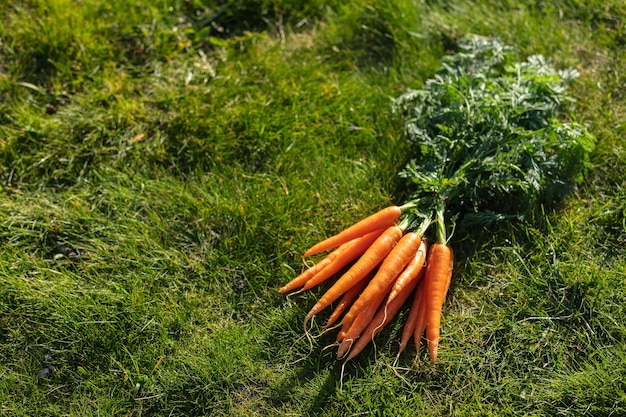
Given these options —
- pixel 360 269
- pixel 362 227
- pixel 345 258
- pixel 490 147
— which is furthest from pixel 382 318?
pixel 490 147

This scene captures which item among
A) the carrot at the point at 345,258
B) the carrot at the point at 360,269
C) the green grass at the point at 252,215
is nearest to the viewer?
the green grass at the point at 252,215

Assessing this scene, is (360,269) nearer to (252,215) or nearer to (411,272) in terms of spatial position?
(411,272)

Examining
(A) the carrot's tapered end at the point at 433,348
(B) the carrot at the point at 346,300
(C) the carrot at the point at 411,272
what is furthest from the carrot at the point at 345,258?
(A) the carrot's tapered end at the point at 433,348

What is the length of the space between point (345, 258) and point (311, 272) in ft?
0.63

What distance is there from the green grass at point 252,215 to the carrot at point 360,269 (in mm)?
158

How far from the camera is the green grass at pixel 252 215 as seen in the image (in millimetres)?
2990

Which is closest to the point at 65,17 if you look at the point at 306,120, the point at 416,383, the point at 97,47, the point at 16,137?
the point at 97,47

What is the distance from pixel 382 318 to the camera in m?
3.06

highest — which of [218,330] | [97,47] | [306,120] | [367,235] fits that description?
[97,47]

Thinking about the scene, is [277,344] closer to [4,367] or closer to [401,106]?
[4,367]

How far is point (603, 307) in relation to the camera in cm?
309

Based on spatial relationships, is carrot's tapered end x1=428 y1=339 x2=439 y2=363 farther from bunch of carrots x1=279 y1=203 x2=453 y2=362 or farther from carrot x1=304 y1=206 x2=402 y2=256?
carrot x1=304 y1=206 x2=402 y2=256

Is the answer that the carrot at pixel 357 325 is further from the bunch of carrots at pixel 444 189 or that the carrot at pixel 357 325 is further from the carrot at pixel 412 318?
the carrot at pixel 412 318

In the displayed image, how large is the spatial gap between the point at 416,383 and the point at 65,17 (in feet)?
11.0
